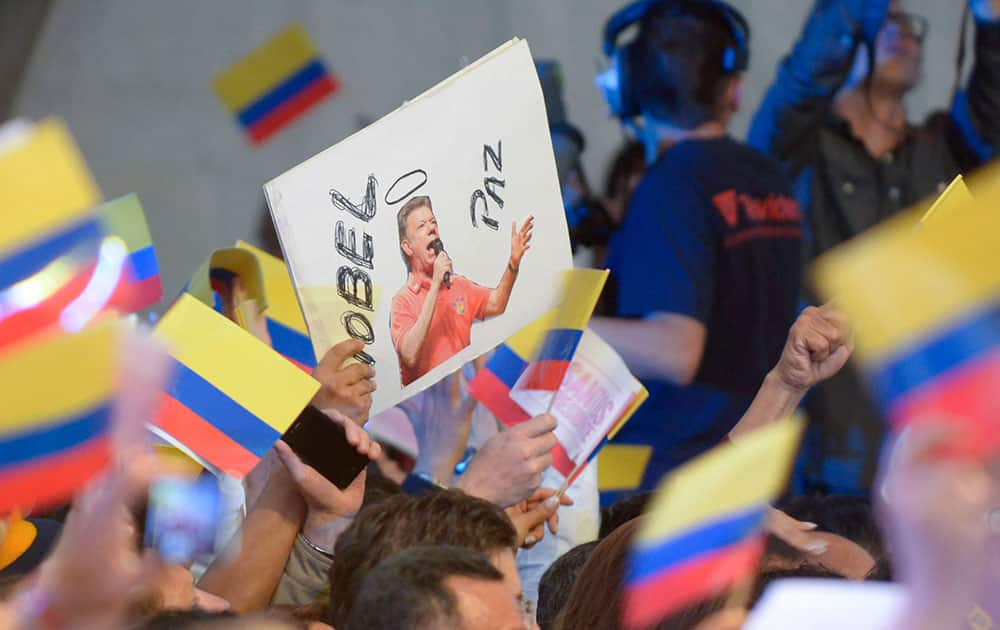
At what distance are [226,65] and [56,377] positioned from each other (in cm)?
342

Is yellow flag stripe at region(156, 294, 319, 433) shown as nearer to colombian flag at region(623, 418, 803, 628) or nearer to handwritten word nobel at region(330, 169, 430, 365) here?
handwritten word nobel at region(330, 169, 430, 365)

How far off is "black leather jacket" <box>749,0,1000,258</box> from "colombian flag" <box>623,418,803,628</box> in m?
3.13

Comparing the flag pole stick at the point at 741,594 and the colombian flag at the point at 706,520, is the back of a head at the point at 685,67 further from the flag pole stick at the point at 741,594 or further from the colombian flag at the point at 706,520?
the colombian flag at the point at 706,520

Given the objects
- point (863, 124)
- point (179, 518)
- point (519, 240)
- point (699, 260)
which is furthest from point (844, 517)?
point (863, 124)

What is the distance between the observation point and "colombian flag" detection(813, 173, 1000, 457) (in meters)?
1.15

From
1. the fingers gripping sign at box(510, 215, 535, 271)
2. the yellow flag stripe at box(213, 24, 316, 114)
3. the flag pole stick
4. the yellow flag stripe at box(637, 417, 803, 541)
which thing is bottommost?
the flag pole stick

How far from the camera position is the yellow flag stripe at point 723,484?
4.68ft

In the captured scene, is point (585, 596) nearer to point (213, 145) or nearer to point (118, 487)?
point (118, 487)

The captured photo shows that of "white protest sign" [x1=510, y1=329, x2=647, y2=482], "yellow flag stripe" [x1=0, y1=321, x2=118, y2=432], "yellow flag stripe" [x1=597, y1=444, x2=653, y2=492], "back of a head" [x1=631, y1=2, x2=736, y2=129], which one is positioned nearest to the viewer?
"yellow flag stripe" [x1=0, y1=321, x2=118, y2=432]

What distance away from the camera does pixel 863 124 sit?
15.2 ft

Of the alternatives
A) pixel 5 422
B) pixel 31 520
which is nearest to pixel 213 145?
pixel 31 520

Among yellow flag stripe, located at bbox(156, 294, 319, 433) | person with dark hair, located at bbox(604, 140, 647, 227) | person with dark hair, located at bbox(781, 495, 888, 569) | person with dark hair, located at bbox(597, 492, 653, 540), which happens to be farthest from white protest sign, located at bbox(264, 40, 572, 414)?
person with dark hair, located at bbox(604, 140, 647, 227)

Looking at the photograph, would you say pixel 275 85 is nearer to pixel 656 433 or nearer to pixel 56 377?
pixel 656 433

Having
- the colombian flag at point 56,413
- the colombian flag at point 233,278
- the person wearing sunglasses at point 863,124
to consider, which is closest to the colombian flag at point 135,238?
the colombian flag at point 233,278
